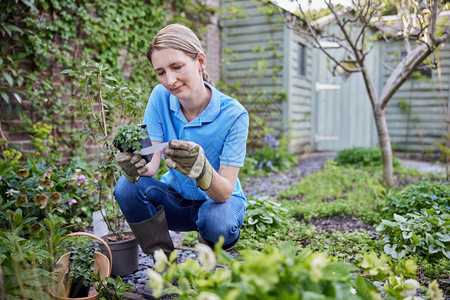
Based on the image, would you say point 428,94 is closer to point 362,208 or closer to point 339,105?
point 339,105

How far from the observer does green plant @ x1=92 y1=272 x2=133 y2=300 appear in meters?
1.61

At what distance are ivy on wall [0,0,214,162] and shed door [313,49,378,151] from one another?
14.1 feet

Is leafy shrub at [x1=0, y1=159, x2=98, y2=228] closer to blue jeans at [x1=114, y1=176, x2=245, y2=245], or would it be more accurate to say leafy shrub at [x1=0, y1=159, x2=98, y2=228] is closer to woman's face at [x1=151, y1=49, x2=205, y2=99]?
blue jeans at [x1=114, y1=176, x2=245, y2=245]

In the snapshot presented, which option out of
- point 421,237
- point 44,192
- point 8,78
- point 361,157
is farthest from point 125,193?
point 361,157

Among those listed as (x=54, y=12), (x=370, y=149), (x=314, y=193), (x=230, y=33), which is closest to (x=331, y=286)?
(x=314, y=193)

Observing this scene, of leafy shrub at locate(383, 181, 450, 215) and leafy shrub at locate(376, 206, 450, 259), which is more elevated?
leafy shrub at locate(383, 181, 450, 215)

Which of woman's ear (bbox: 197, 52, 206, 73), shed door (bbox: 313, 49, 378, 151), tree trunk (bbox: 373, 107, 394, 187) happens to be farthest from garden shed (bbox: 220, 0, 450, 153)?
woman's ear (bbox: 197, 52, 206, 73)

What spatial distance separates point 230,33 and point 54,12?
3.96m

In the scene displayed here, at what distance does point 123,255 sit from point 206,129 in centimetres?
83

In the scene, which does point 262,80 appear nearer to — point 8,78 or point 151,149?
point 8,78

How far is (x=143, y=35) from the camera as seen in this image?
4598 millimetres

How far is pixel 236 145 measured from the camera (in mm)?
1730

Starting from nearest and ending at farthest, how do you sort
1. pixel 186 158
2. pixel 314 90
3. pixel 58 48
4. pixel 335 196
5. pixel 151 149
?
pixel 186 158, pixel 151 149, pixel 58 48, pixel 335 196, pixel 314 90

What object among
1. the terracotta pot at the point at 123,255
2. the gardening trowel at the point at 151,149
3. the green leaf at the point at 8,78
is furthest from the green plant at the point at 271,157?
the gardening trowel at the point at 151,149
